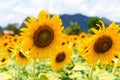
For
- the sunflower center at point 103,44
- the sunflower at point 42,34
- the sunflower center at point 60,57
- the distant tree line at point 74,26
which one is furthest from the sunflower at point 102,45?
the distant tree line at point 74,26

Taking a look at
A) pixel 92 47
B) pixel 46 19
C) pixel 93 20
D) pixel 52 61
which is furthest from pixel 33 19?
pixel 93 20

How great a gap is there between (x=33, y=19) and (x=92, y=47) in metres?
0.52

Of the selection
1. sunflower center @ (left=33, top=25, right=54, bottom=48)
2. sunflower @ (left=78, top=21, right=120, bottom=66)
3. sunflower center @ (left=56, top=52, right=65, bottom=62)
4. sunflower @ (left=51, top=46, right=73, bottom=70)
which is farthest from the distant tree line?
sunflower center @ (left=33, top=25, right=54, bottom=48)

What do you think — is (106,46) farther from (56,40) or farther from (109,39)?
(56,40)

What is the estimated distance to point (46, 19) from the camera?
10.8 ft

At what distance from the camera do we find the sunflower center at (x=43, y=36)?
10.9ft

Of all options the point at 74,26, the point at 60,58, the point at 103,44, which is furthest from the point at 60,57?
the point at 74,26

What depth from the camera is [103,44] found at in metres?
3.42

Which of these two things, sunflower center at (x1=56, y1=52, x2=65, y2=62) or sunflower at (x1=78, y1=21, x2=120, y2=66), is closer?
sunflower at (x1=78, y1=21, x2=120, y2=66)

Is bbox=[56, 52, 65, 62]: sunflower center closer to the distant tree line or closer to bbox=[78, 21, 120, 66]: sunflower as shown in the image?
bbox=[78, 21, 120, 66]: sunflower

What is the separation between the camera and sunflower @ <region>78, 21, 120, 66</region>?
10.9ft

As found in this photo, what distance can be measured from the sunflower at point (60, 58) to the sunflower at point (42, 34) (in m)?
1.56

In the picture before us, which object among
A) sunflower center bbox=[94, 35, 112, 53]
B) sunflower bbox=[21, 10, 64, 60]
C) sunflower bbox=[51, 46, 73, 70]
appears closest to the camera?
sunflower bbox=[21, 10, 64, 60]

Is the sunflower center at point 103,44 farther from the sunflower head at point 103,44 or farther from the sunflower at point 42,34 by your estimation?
the sunflower at point 42,34
